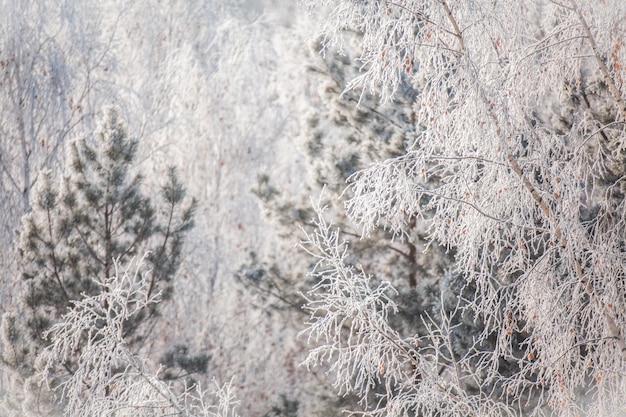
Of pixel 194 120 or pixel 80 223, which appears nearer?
pixel 80 223

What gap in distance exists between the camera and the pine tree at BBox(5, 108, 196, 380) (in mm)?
5184

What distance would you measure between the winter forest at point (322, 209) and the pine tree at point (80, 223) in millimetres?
18

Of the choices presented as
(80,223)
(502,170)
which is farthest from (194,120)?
(502,170)

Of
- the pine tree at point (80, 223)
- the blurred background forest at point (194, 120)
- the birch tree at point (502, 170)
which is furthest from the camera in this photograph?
the blurred background forest at point (194, 120)

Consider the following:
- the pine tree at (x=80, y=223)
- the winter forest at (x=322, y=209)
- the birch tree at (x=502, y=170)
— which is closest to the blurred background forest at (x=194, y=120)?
the winter forest at (x=322, y=209)

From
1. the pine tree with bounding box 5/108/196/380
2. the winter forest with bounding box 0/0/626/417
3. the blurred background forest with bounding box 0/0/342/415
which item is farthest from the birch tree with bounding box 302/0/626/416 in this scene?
the blurred background forest with bounding box 0/0/342/415

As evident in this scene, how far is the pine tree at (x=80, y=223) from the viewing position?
5184mm

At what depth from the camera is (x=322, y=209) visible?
9.08 ft

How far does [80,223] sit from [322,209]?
10.2 feet

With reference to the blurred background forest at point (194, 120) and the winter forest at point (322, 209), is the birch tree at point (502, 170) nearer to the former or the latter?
the winter forest at point (322, 209)

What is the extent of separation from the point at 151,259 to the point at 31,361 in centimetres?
117

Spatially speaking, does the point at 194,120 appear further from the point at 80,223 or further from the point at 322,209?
the point at 322,209

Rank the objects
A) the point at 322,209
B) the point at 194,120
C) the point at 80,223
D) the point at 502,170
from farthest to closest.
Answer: the point at 194,120, the point at 80,223, the point at 502,170, the point at 322,209

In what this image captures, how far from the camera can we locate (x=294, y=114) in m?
10.2
